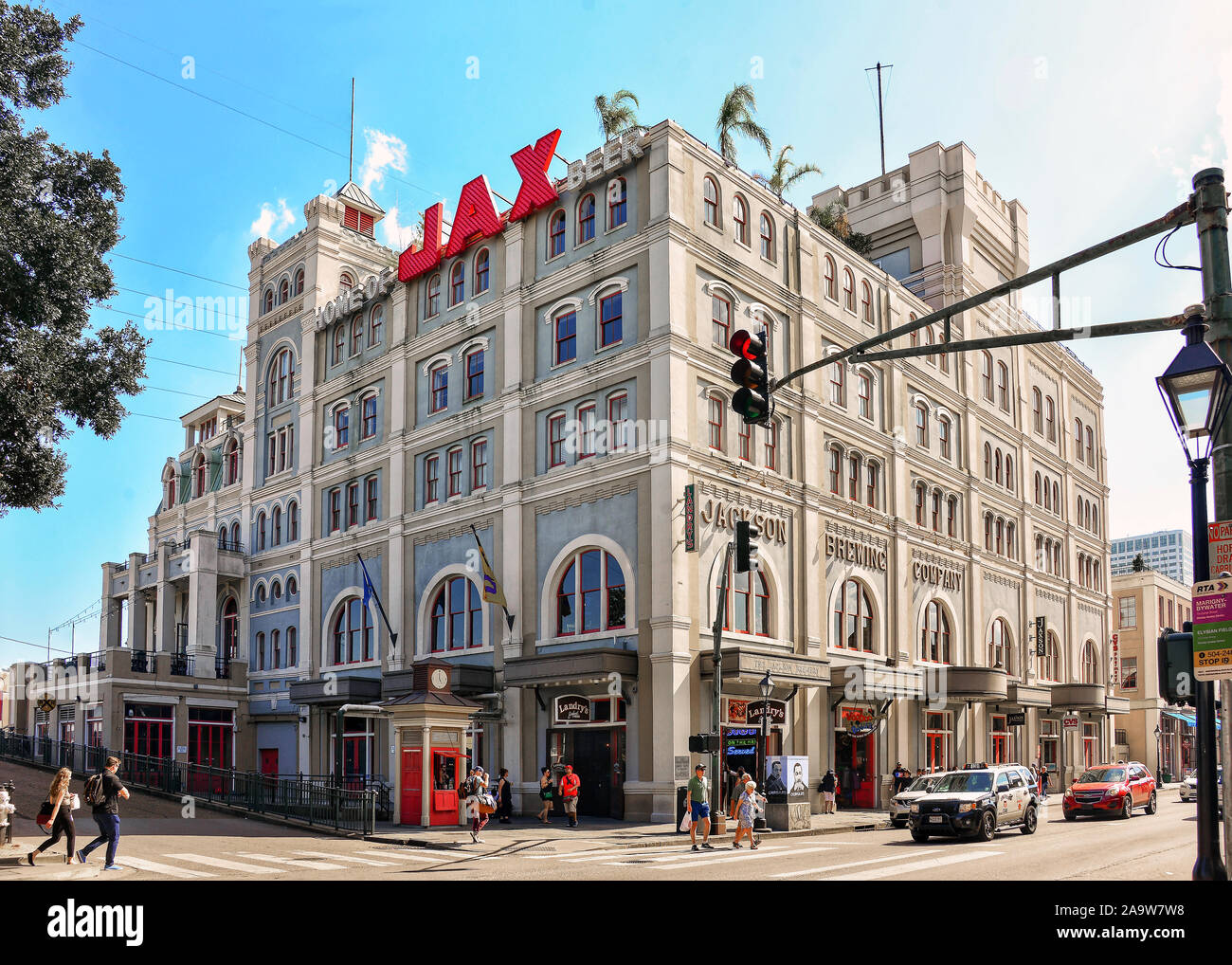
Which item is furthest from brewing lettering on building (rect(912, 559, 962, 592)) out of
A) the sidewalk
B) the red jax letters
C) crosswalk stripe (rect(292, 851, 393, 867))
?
crosswalk stripe (rect(292, 851, 393, 867))

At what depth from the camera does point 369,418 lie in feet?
156

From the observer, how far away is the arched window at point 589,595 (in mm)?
34531

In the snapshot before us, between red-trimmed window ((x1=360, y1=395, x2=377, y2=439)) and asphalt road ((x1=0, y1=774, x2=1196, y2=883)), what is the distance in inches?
792

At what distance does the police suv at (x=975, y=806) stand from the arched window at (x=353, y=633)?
2521cm

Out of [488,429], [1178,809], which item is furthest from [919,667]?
[488,429]

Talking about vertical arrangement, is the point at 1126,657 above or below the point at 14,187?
below

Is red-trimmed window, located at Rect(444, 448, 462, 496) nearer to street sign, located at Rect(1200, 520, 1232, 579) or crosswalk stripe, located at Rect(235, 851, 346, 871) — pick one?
crosswalk stripe, located at Rect(235, 851, 346, 871)

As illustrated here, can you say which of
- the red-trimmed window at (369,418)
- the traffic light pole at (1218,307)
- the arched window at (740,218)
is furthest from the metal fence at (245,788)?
the traffic light pole at (1218,307)

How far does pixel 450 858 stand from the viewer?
72.7 feet

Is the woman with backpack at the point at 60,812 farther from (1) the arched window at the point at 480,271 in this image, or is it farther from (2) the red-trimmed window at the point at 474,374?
(1) the arched window at the point at 480,271

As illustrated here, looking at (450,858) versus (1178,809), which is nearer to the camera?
(450,858)

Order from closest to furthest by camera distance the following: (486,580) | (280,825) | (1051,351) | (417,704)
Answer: (417,704) < (280,825) < (486,580) < (1051,351)
